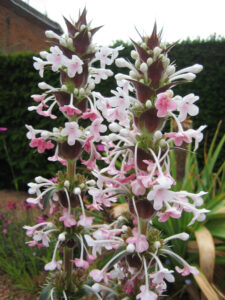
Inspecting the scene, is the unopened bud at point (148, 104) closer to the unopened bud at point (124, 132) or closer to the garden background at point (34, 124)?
the unopened bud at point (124, 132)

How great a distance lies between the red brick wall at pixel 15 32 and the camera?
525cm

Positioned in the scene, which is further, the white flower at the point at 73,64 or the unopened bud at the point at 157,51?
the white flower at the point at 73,64

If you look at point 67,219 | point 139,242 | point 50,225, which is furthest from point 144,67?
point 50,225

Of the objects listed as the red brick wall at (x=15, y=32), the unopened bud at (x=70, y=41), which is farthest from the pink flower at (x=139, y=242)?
the red brick wall at (x=15, y=32)

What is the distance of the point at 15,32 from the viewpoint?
618cm

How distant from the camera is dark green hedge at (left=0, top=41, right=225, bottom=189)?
16.0 ft

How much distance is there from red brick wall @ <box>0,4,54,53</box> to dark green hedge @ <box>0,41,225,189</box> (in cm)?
45

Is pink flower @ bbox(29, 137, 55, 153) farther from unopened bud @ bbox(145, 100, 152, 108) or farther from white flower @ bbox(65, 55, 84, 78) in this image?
unopened bud @ bbox(145, 100, 152, 108)

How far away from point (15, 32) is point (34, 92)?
1.61 m

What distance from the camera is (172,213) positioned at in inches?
36.9

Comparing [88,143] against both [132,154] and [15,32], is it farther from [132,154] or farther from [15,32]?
[15,32]

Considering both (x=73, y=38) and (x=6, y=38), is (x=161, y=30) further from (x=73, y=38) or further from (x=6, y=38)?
(x=6, y=38)

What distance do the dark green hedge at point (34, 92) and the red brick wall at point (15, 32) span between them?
0.45m

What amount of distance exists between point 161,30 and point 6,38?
21.5 feet
